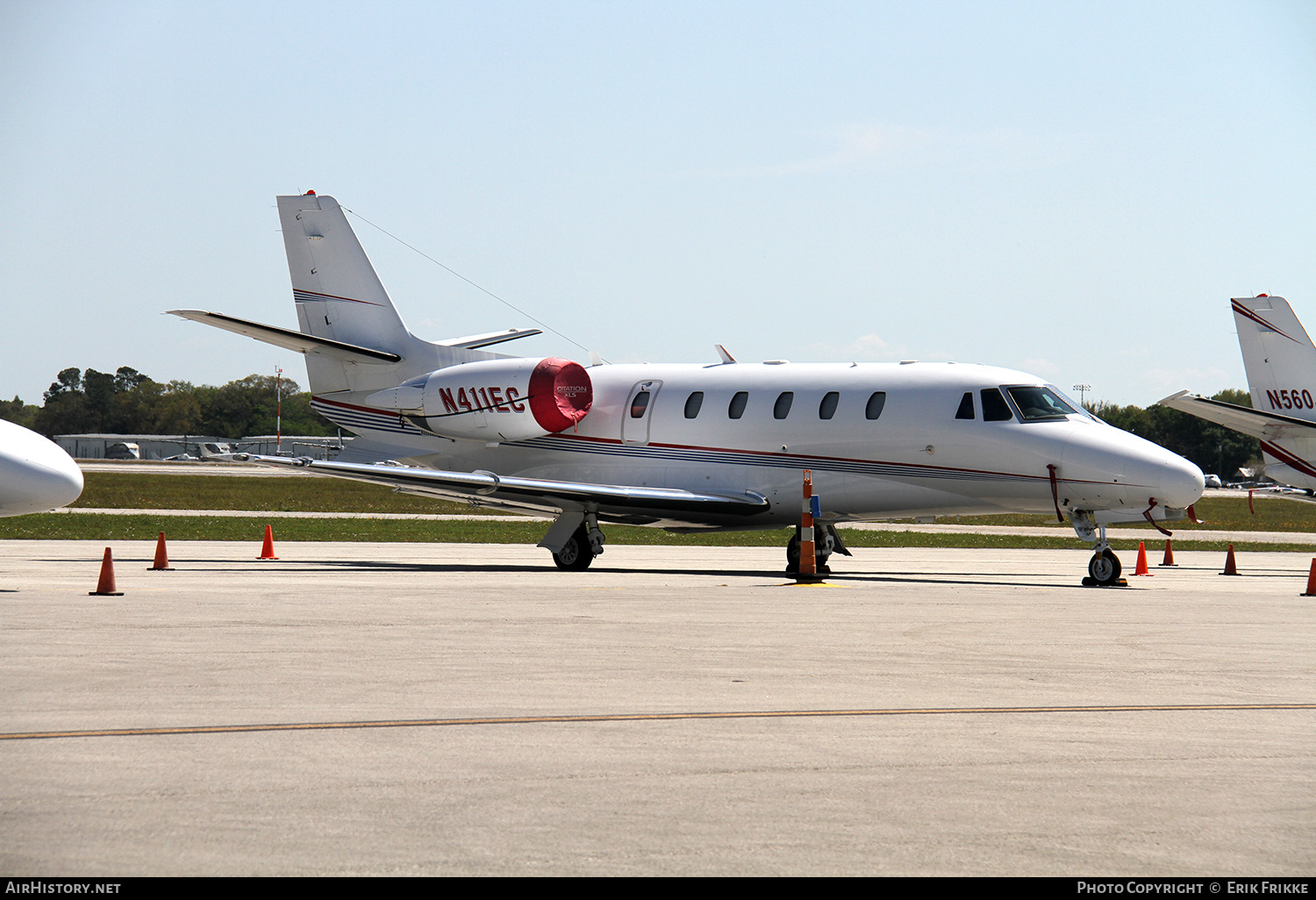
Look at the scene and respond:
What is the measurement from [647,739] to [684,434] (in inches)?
607

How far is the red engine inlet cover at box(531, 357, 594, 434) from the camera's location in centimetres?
2225

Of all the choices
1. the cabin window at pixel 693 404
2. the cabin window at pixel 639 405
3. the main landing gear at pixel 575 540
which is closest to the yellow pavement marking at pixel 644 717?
the main landing gear at pixel 575 540

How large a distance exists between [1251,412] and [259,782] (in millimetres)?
23975

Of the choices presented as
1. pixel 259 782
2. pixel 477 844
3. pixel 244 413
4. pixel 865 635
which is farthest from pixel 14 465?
pixel 244 413

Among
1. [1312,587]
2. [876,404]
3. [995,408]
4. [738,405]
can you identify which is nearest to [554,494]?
[738,405]

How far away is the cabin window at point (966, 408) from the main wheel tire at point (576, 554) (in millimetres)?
5946

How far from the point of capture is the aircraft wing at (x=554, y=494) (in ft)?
65.4

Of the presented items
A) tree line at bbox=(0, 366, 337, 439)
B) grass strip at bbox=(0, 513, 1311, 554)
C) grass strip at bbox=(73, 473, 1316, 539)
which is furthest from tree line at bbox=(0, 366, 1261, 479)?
grass strip at bbox=(0, 513, 1311, 554)

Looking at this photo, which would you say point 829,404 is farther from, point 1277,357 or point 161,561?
point 1277,357

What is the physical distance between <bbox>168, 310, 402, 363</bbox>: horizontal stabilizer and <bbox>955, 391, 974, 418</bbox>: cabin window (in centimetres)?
1000

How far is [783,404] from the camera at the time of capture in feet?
69.0

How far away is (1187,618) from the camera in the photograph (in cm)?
1284

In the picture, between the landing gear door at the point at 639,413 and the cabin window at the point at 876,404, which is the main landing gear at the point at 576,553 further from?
the cabin window at the point at 876,404

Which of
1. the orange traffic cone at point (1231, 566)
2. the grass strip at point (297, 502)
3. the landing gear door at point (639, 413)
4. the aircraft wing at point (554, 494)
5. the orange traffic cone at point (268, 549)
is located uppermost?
the landing gear door at point (639, 413)
